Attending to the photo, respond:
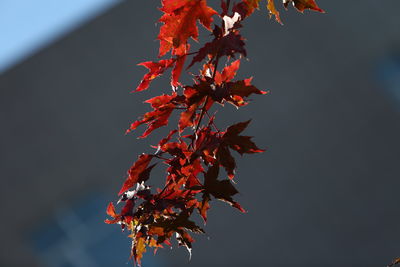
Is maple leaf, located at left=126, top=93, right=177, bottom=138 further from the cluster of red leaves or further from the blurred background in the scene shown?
the blurred background

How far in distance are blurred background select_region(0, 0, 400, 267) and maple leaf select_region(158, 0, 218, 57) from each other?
18.9ft

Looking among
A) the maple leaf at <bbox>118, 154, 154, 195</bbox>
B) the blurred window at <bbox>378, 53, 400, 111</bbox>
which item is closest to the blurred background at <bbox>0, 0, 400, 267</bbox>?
the blurred window at <bbox>378, 53, 400, 111</bbox>

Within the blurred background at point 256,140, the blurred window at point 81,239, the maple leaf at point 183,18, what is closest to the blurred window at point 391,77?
the blurred background at point 256,140

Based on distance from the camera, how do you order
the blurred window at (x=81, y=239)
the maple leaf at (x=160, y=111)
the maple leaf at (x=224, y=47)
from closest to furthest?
1. the maple leaf at (x=224, y=47)
2. the maple leaf at (x=160, y=111)
3. the blurred window at (x=81, y=239)

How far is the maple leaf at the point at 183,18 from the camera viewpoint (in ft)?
2.60

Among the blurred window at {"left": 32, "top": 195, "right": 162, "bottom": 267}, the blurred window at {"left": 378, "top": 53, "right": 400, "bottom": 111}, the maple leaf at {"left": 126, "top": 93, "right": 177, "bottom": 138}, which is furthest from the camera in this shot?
the blurred window at {"left": 378, "top": 53, "right": 400, "bottom": 111}

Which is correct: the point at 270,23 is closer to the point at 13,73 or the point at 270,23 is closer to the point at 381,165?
the point at 381,165

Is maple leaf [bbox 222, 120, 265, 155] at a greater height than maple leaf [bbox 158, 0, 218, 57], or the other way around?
maple leaf [bbox 158, 0, 218, 57]

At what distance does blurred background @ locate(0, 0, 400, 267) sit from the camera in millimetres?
6562

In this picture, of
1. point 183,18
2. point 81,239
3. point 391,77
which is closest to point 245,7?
point 183,18

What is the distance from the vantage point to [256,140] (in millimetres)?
6805

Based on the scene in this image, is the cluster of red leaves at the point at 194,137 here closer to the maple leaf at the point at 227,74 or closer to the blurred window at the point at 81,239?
the maple leaf at the point at 227,74

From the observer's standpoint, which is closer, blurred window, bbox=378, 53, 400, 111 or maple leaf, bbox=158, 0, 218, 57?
maple leaf, bbox=158, 0, 218, 57

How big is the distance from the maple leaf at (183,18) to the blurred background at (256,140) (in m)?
5.77
